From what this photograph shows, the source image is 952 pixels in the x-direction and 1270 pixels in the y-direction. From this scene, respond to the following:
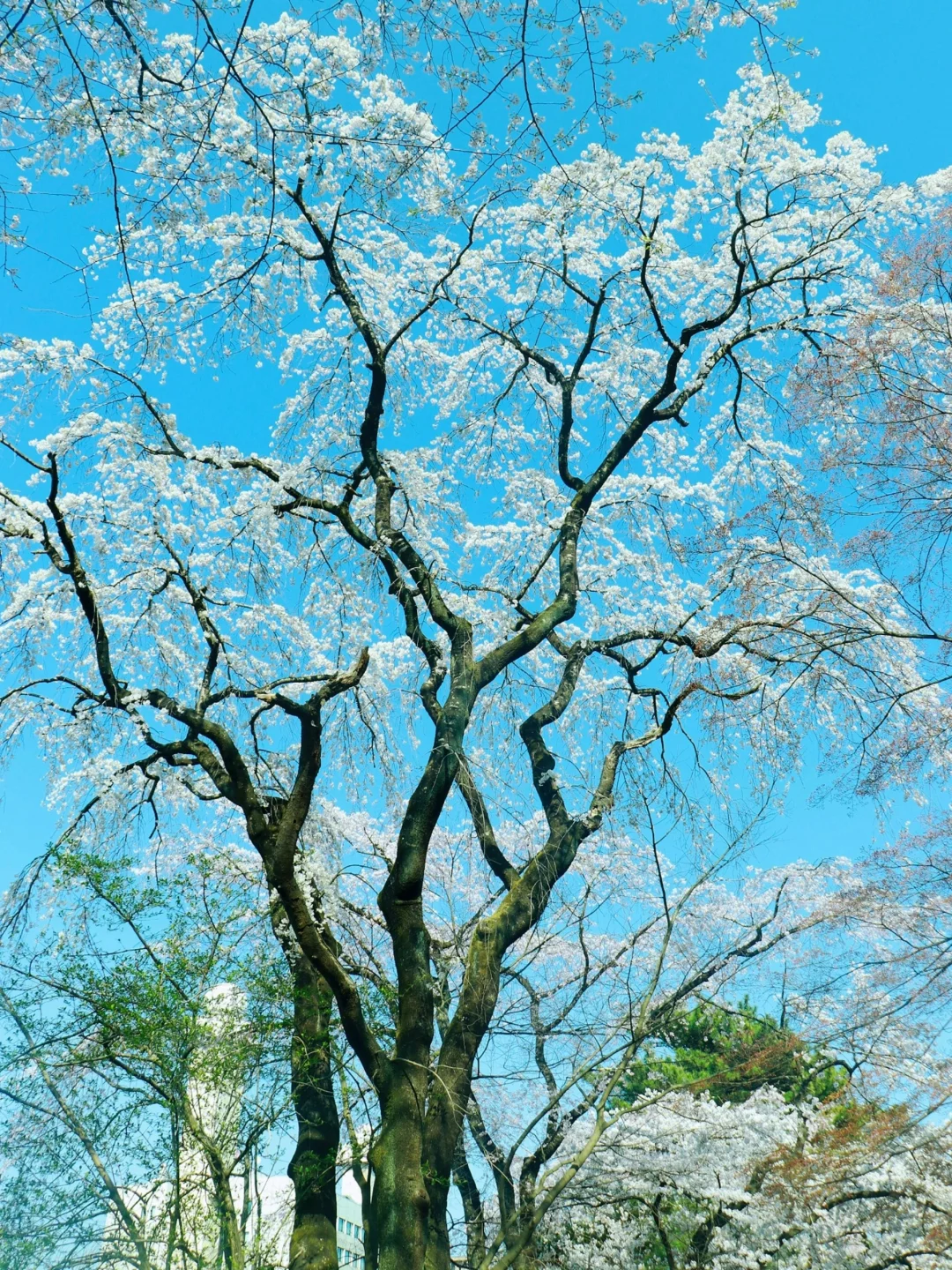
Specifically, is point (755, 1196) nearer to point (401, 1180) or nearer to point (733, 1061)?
point (733, 1061)

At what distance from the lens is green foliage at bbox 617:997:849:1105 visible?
865 centimetres

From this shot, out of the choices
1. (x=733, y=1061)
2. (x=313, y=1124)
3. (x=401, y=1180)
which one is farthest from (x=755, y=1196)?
(x=401, y=1180)

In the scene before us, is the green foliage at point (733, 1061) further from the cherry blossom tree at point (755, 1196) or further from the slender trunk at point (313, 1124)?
the slender trunk at point (313, 1124)

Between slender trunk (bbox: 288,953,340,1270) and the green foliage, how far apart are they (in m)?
2.29

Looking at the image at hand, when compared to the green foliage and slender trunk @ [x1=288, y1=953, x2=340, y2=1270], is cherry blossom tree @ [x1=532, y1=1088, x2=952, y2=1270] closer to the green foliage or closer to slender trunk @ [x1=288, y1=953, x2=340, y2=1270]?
the green foliage

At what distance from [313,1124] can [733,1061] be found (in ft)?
25.5

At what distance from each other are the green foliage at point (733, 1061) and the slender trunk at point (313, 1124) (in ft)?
7.51

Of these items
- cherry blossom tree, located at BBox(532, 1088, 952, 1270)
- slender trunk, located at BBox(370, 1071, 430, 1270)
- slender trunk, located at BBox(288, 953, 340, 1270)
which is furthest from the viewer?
cherry blossom tree, located at BBox(532, 1088, 952, 1270)

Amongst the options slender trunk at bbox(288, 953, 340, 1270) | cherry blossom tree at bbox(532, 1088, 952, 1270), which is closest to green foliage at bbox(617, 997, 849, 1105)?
cherry blossom tree at bbox(532, 1088, 952, 1270)

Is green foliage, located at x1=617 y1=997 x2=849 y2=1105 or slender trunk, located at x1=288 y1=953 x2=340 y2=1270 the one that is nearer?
slender trunk, located at x1=288 y1=953 x2=340 y2=1270

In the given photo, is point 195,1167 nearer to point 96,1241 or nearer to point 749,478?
point 96,1241

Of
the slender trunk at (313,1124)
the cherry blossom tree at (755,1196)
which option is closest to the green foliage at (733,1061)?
the cherry blossom tree at (755,1196)

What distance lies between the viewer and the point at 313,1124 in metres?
6.24

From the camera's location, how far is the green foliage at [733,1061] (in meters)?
8.65
